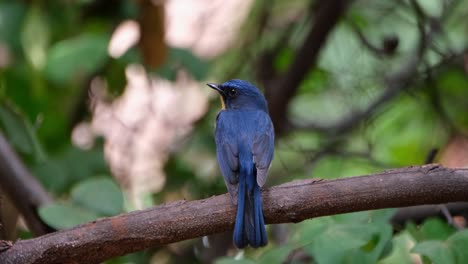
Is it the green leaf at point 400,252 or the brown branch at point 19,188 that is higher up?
the brown branch at point 19,188

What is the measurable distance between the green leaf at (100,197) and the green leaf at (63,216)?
0.38 feet

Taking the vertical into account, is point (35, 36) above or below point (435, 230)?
above

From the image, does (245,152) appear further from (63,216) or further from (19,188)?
(19,188)

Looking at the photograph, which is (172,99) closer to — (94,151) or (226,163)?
(94,151)

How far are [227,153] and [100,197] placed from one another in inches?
22.9

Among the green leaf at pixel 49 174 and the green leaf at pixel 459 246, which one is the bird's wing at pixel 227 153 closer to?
the green leaf at pixel 459 246

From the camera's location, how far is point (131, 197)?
16.8ft

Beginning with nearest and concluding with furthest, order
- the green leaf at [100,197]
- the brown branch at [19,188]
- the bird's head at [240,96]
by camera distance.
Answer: the green leaf at [100,197] < the brown branch at [19,188] < the bird's head at [240,96]

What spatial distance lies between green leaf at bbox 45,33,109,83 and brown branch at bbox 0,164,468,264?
1681 millimetres

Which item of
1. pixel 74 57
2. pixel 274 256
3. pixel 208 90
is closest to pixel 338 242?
pixel 274 256

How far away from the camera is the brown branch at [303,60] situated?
4.66 m

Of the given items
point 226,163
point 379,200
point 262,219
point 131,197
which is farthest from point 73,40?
point 379,200

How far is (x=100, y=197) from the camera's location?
3459 mm

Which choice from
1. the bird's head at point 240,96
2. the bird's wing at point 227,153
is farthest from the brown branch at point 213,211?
the bird's head at point 240,96
